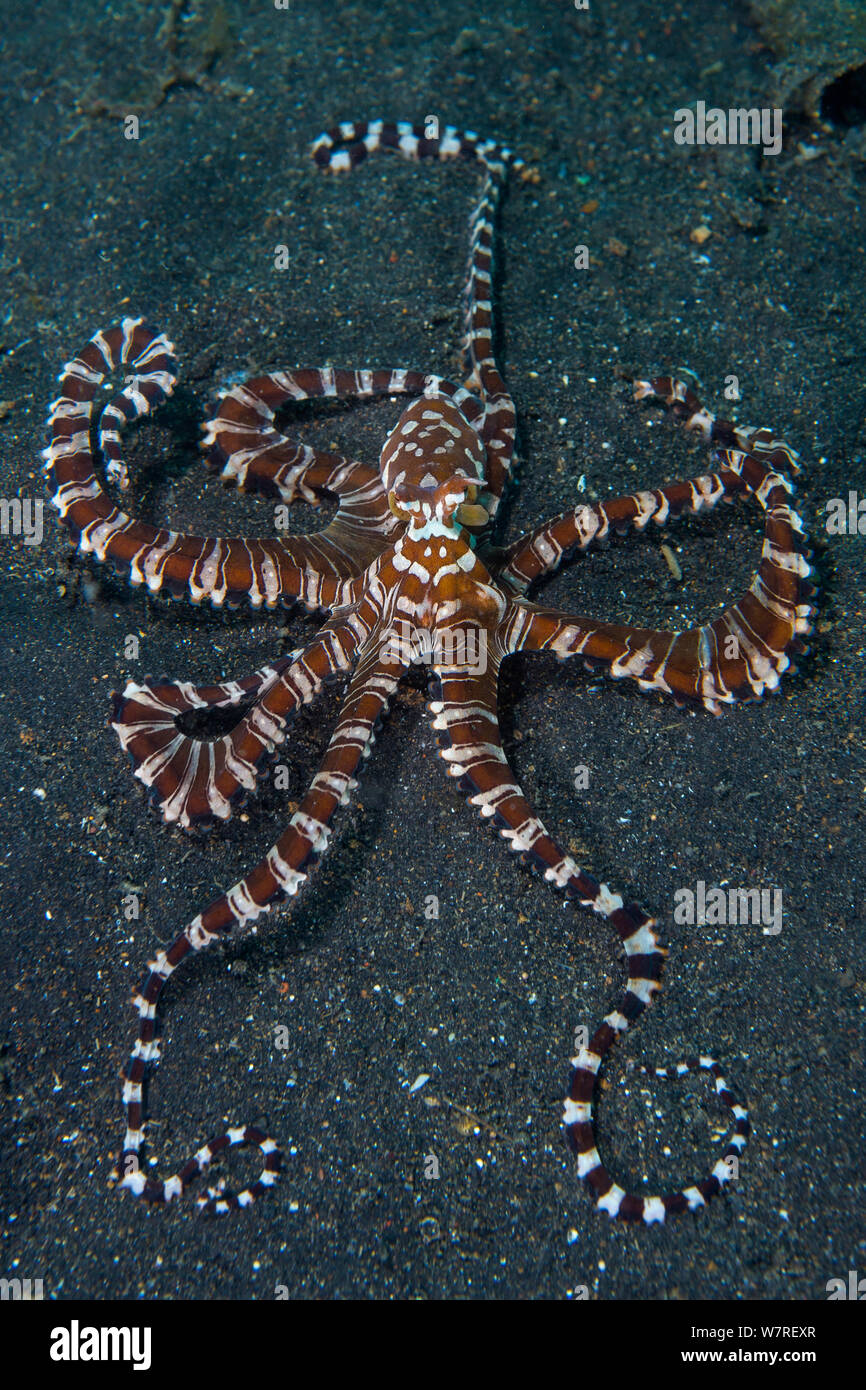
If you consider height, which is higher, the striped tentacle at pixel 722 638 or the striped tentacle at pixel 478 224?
the striped tentacle at pixel 478 224

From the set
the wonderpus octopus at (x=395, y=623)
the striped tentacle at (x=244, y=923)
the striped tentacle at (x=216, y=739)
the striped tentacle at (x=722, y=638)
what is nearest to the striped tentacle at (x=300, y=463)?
the wonderpus octopus at (x=395, y=623)

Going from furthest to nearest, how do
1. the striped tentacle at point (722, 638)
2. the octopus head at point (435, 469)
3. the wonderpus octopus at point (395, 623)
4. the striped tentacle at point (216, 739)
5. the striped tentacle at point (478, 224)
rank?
the striped tentacle at point (478, 224)
the striped tentacle at point (722, 638)
the octopus head at point (435, 469)
the striped tentacle at point (216, 739)
the wonderpus octopus at point (395, 623)

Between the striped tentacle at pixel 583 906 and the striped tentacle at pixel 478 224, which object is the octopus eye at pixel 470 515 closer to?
the striped tentacle at pixel 478 224

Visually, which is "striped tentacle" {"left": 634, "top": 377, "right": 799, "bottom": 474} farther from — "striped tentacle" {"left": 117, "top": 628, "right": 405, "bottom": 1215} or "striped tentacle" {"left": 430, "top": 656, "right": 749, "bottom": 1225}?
"striped tentacle" {"left": 117, "top": 628, "right": 405, "bottom": 1215}

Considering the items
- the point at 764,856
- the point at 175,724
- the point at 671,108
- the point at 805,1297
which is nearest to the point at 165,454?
the point at 175,724

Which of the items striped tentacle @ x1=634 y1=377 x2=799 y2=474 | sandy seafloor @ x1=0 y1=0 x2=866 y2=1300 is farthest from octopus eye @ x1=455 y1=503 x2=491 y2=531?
striped tentacle @ x1=634 y1=377 x2=799 y2=474

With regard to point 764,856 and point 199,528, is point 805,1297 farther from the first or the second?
point 199,528

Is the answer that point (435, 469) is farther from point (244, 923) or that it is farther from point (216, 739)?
point (244, 923)
